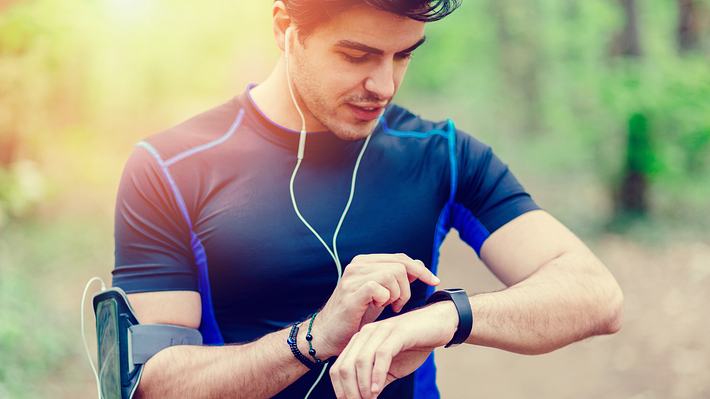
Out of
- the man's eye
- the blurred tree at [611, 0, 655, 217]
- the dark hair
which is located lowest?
the blurred tree at [611, 0, 655, 217]

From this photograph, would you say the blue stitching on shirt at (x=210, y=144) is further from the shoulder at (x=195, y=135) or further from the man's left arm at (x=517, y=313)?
the man's left arm at (x=517, y=313)

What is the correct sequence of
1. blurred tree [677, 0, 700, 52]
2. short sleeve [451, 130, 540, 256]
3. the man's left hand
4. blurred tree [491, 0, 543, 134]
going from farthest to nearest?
1. blurred tree [491, 0, 543, 134]
2. blurred tree [677, 0, 700, 52]
3. short sleeve [451, 130, 540, 256]
4. the man's left hand

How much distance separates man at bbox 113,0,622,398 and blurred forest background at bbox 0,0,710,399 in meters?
4.07

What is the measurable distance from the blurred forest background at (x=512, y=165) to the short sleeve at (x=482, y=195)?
4009 millimetres

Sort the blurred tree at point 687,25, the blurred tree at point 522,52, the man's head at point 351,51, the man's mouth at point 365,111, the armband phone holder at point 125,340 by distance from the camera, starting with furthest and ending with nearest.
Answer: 1. the blurred tree at point 522,52
2. the blurred tree at point 687,25
3. the man's mouth at point 365,111
4. the man's head at point 351,51
5. the armband phone holder at point 125,340

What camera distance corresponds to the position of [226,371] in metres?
2.04

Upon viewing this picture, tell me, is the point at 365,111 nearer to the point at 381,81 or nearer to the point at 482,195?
the point at 381,81

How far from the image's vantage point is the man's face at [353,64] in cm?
218

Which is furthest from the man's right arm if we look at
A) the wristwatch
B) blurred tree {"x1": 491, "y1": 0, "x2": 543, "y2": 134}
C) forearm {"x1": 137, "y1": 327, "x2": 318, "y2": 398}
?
blurred tree {"x1": 491, "y1": 0, "x2": 543, "y2": 134}

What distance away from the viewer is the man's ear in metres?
2.38

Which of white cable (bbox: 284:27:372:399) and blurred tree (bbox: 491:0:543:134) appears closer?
white cable (bbox: 284:27:372:399)

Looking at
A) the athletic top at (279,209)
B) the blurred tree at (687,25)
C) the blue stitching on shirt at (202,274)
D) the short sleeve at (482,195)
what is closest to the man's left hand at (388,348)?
the athletic top at (279,209)

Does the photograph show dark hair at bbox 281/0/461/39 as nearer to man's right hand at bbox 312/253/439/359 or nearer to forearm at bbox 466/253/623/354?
man's right hand at bbox 312/253/439/359

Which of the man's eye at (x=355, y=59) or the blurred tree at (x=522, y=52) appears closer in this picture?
the man's eye at (x=355, y=59)
